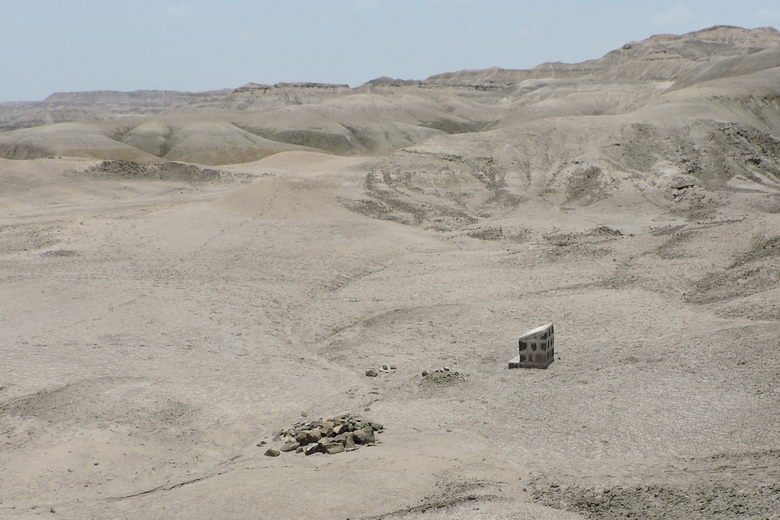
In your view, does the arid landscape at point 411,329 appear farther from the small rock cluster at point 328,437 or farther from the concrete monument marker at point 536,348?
the concrete monument marker at point 536,348

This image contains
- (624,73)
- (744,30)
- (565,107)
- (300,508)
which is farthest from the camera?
(744,30)

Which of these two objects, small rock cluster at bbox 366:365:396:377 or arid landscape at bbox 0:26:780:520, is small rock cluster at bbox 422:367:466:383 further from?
small rock cluster at bbox 366:365:396:377

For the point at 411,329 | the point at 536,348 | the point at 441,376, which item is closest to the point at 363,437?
the point at 441,376

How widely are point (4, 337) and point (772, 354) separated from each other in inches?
535

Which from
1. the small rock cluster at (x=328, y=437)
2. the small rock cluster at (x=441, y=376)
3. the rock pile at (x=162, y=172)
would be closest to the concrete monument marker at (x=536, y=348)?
the small rock cluster at (x=441, y=376)

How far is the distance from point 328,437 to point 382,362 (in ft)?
15.3

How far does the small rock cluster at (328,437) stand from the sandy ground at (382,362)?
0.23 metres

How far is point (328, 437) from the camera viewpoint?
34.4 feet

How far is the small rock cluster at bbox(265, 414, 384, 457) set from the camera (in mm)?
10242

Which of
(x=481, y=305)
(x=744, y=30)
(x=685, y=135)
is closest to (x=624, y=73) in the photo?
(x=744, y=30)

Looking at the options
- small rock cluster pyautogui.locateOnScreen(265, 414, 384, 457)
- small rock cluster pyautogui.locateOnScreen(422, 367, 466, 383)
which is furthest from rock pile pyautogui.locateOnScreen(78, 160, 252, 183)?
small rock cluster pyautogui.locateOnScreen(265, 414, 384, 457)

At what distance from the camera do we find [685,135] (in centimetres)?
3538

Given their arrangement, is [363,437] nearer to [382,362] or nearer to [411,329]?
[382,362]

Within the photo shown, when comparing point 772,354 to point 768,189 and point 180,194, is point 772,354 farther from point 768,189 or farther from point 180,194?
point 180,194
